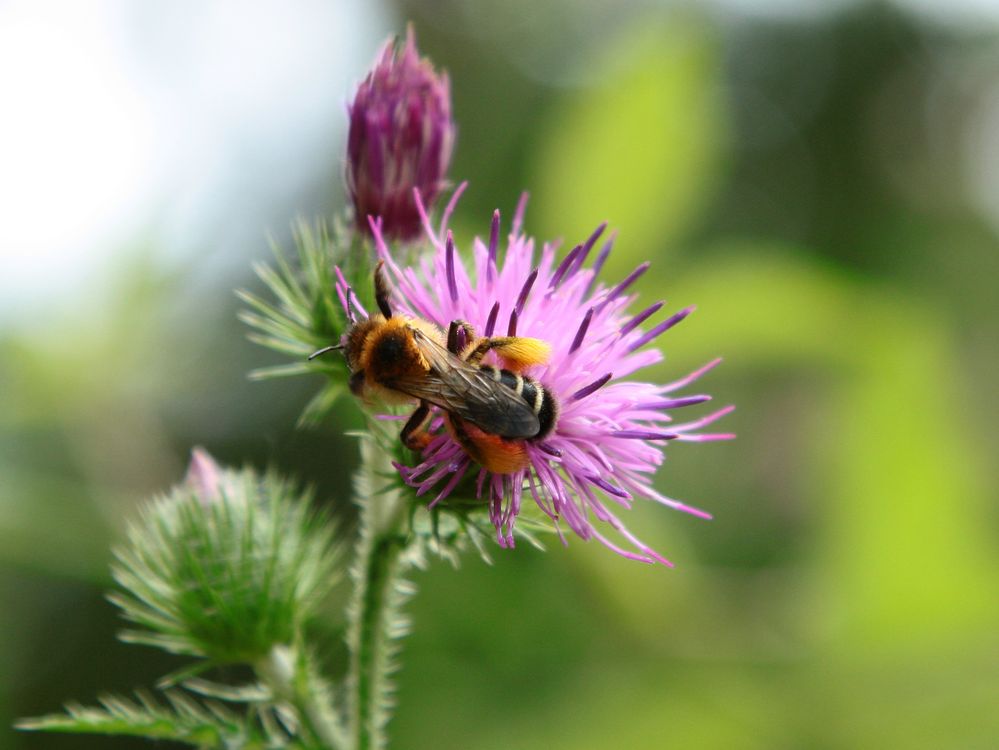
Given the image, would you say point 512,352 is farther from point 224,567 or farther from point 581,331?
point 224,567

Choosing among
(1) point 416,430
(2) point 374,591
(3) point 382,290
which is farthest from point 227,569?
(3) point 382,290

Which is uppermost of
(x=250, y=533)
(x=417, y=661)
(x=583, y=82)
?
(x=583, y=82)

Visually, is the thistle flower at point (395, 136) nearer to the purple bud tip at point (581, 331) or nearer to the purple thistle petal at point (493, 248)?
the purple thistle petal at point (493, 248)

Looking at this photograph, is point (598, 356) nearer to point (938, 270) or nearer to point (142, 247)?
point (142, 247)

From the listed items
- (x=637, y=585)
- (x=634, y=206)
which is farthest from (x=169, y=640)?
(x=634, y=206)

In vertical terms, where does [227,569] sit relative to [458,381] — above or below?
below

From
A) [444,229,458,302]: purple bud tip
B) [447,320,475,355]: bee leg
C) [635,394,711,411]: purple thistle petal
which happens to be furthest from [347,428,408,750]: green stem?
[635,394,711,411]: purple thistle petal
